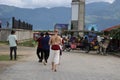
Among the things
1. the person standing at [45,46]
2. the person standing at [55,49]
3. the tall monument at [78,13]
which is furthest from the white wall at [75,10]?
the person standing at [55,49]

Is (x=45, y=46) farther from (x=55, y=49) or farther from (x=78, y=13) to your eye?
(x=78, y=13)

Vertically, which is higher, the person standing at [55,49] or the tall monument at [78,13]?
the tall monument at [78,13]

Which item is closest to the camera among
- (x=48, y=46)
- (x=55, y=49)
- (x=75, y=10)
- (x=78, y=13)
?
(x=55, y=49)

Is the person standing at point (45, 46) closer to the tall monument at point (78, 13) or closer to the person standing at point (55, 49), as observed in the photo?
the person standing at point (55, 49)

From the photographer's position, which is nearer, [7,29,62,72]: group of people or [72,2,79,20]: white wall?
[7,29,62,72]: group of people

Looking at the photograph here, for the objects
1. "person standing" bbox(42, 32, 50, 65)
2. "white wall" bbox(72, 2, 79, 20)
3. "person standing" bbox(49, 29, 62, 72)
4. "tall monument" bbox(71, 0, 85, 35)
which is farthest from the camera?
"white wall" bbox(72, 2, 79, 20)

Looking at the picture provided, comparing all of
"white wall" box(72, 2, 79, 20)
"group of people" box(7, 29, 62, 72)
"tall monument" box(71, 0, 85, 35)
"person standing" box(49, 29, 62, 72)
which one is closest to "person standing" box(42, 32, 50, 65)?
"group of people" box(7, 29, 62, 72)

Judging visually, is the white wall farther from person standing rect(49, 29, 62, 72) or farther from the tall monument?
person standing rect(49, 29, 62, 72)

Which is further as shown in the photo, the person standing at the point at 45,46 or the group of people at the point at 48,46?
the person standing at the point at 45,46

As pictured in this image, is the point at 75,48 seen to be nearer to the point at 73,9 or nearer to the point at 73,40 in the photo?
the point at 73,40

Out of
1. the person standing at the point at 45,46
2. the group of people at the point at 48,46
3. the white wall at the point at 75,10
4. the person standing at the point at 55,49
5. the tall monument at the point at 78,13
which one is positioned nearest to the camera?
the person standing at the point at 55,49

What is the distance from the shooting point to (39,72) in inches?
768

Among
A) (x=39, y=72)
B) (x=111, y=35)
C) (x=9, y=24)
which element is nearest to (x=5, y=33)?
(x=9, y=24)

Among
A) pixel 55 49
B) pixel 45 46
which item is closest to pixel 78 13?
pixel 45 46
